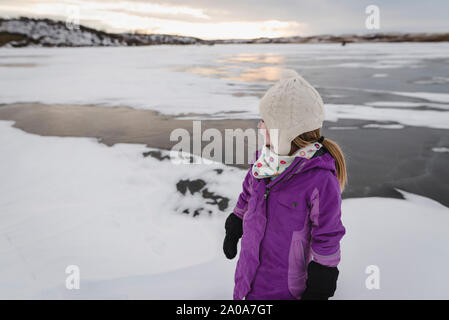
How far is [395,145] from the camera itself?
4641 millimetres

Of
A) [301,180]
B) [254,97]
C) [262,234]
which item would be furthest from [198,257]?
[254,97]

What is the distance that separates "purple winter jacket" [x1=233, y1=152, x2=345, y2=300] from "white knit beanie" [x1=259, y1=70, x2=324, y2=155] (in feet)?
0.44

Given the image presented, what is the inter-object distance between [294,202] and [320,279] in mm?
349

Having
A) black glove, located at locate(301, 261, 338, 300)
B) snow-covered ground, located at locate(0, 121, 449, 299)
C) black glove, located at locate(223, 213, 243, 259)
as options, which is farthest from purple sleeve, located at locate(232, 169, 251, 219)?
snow-covered ground, located at locate(0, 121, 449, 299)

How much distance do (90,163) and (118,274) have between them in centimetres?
231

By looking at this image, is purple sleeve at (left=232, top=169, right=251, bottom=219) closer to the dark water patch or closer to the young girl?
the young girl

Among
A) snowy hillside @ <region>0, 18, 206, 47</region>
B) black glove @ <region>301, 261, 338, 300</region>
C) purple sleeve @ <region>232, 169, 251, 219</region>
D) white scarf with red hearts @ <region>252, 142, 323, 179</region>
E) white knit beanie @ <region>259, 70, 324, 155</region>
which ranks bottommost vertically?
black glove @ <region>301, 261, 338, 300</region>

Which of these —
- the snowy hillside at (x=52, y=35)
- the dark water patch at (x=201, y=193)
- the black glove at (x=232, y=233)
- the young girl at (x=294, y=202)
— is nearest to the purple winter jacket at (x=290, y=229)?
the young girl at (x=294, y=202)

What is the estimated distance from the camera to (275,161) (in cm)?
129

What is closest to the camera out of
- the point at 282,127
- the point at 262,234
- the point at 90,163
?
the point at 282,127

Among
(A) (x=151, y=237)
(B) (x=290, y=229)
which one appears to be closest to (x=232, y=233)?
(B) (x=290, y=229)

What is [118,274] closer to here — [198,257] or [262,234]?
[198,257]

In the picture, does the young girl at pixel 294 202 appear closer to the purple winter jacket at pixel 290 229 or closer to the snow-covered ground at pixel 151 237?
the purple winter jacket at pixel 290 229

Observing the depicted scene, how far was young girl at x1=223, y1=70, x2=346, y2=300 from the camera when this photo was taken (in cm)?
123
